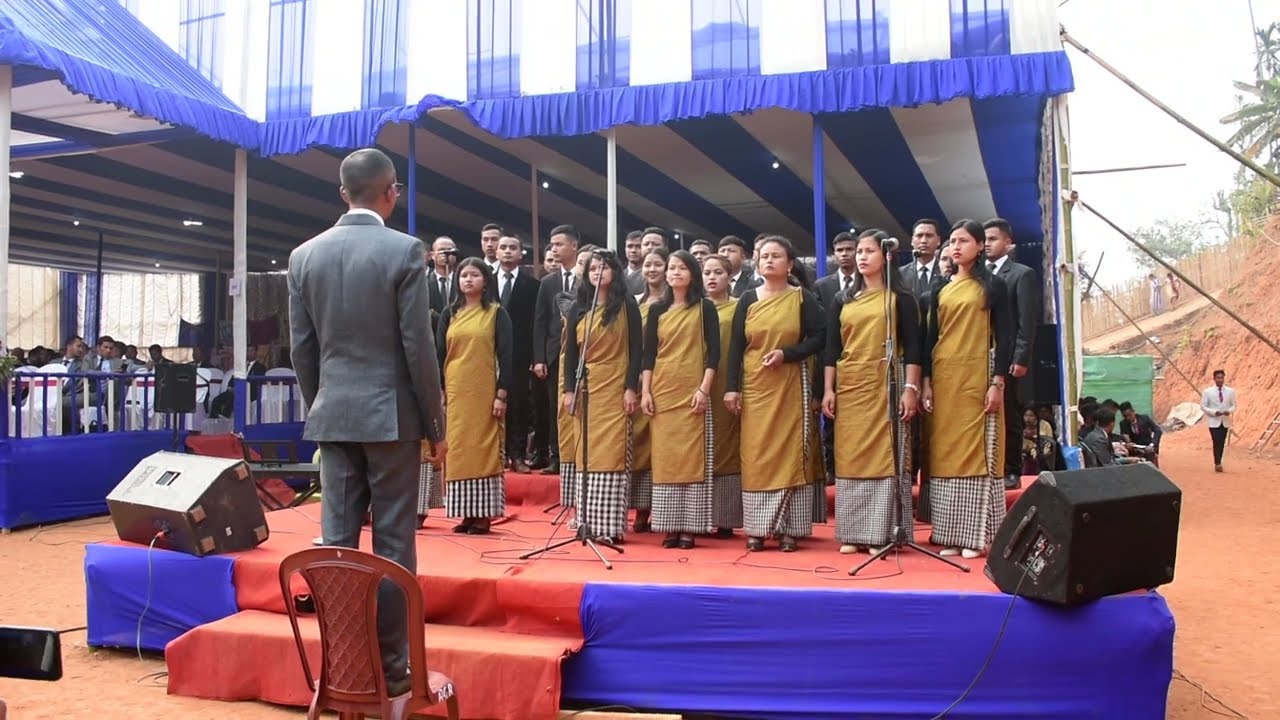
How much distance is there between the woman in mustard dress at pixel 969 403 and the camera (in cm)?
416

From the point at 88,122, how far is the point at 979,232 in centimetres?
816

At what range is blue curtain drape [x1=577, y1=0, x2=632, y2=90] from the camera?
807 centimetres

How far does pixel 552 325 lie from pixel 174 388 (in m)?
4.27

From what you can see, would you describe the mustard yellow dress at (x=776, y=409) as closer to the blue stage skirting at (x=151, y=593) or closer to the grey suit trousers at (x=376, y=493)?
the grey suit trousers at (x=376, y=493)

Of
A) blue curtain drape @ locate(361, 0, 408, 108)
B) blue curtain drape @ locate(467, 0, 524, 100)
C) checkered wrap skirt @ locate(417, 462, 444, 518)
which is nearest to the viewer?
checkered wrap skirt @ locate(417, 462, 444, 518)

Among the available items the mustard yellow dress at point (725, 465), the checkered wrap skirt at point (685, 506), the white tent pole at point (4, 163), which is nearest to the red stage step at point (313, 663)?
the checkered wrap skirt at point (685, 506)

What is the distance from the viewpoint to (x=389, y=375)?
9.43 feet

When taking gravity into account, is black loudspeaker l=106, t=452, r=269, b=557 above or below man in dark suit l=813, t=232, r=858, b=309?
below

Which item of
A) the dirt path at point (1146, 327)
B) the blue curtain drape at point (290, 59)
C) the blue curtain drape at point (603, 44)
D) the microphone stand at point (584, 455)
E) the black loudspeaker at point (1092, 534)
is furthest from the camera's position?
the dirt path at point (1146, 327)

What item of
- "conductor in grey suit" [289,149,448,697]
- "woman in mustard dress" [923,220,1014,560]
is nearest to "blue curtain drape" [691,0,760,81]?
"woman in mustard dress" [923,220,1014,560]

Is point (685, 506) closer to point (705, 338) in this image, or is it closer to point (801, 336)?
point (705, 338)

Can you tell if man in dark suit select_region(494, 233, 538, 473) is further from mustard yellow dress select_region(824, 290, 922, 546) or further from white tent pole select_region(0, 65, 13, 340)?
white tent pole select_region(0, 65, 13, 340)

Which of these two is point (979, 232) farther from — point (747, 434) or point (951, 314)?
point (747, 434)

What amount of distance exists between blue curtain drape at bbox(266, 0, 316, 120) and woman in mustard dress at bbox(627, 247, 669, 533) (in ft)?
18.3
